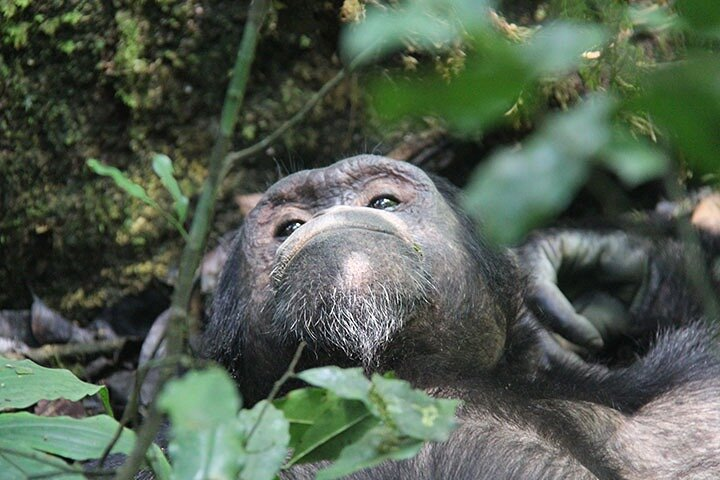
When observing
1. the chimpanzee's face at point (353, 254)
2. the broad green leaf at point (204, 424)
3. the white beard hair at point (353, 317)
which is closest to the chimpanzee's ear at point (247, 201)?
the chimpanzee's face at point (353, 254)

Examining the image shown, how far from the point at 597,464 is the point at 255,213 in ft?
5.47

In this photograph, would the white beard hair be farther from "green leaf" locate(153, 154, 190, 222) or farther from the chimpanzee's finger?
the chimpanzee's finger

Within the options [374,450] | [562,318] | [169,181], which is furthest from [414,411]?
[562,318]

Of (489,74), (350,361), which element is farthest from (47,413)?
(489,74)

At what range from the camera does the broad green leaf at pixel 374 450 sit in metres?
1.93

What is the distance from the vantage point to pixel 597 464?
11.8 feet

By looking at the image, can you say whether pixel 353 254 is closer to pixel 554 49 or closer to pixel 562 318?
pixel 562 318

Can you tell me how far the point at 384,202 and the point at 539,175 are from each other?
115 inches

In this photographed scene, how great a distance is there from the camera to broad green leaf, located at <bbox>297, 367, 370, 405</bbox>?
6.33 feet

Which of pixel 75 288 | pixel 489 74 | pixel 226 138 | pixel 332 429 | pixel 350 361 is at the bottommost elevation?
pixel 75 288

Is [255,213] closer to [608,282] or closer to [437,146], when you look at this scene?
[437,146]

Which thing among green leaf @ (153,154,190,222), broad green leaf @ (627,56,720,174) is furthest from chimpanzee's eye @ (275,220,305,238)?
broad green leaf @ (627,56,720,174)

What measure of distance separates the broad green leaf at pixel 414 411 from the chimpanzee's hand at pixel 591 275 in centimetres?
288

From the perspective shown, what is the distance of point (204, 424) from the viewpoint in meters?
1.49
